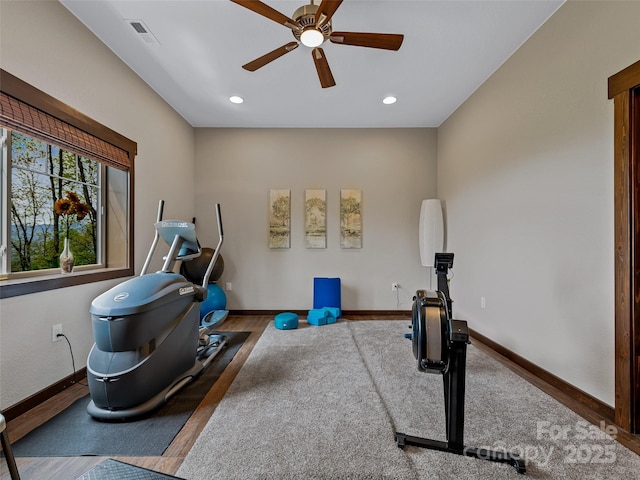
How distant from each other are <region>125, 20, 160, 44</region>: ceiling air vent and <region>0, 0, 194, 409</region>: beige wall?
0.41m

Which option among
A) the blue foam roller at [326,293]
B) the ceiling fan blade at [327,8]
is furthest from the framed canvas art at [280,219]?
the ceiling fan blade at [327,8]

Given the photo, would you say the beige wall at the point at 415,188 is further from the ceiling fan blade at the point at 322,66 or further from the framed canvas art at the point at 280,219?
the ceiling fan blade at the point at 322,66

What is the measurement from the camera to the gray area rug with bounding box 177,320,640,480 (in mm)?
1343

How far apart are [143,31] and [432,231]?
3.84 meters

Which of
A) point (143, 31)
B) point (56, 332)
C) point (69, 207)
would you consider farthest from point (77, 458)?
point (143, 31)

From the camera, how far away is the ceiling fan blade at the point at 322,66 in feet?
6.74

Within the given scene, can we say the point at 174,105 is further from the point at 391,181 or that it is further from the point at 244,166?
the point at 391,181

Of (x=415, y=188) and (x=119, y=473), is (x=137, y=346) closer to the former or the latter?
(x=119, y=473)

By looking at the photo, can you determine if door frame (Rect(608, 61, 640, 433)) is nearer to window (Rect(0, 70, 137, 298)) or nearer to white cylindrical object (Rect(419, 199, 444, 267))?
white cylindrical object (Rect(419, 199, 444, 267))

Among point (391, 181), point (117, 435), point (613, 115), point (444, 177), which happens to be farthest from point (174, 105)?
point (613, 115)

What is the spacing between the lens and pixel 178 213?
378 cm

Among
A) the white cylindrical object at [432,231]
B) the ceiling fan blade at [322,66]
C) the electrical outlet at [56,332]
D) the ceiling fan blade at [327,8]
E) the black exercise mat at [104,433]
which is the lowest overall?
the black exercise mat at [104,433]

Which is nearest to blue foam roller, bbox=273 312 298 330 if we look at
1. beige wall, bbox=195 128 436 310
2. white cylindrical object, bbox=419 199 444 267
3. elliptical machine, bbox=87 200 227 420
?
beige wall, bbox=195 128 436 310

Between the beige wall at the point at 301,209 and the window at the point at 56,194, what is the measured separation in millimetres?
1512
